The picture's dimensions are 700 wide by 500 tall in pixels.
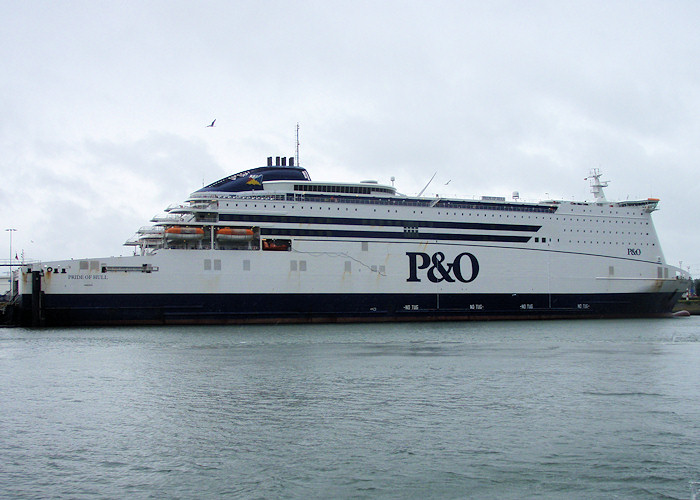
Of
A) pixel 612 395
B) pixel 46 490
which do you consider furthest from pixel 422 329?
pixel 46 490

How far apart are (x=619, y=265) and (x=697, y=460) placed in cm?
3164

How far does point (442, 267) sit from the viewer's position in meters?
36.9

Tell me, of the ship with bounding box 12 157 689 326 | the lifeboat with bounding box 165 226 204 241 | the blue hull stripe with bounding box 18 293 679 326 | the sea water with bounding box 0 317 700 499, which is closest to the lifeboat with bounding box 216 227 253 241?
the ship with bounding box 12 157 689 326

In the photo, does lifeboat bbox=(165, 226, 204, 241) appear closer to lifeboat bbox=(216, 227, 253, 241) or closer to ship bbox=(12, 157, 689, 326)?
ship bbox=(12, 157, 689, 326)

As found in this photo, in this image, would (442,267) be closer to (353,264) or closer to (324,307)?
(353,264)

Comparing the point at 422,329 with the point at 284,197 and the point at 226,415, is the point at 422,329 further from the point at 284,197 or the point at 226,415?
the point at 226,415

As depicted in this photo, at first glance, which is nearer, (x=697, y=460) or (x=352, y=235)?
(x=697, y=460)

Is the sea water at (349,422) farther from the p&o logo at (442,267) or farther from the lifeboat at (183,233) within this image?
the p&o logo at (442,267)

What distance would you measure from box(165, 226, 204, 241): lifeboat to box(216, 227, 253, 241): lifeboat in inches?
35.2

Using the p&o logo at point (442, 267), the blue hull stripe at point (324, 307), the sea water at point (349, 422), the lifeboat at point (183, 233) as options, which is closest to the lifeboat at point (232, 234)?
the lifeboat at point (183, 233)

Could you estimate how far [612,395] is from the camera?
15.4 m

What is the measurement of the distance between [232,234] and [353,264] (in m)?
6.44

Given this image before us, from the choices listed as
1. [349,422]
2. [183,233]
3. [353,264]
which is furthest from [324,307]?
[349,422]

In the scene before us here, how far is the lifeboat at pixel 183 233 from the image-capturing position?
33.5 meters
